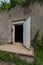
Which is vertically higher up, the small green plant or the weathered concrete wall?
the weathered concrete wall

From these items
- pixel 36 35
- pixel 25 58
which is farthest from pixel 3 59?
pixel 36 35

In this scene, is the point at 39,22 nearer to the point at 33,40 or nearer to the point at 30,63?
the point at 33,40

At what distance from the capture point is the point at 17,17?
1156 cm

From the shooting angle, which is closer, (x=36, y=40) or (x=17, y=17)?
(x=36, y=40)

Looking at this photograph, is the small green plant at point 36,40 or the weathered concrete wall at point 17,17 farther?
the weathered concrete wall at point 17,17

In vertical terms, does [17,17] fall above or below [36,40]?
above

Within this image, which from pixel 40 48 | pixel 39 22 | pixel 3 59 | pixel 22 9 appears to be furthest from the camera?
pixel 22 9

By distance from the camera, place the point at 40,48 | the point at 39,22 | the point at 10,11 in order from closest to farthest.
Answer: the point at 40,48
the point at 39,22
the point at 10,11

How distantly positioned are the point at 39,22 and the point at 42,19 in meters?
0.28

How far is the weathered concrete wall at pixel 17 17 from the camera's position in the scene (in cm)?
970

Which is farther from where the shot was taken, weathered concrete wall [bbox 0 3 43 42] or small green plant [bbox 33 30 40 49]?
weathered concrete wall [bbox 0 3 43 42]

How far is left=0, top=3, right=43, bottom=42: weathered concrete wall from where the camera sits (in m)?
9.70

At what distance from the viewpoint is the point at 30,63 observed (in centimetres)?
659

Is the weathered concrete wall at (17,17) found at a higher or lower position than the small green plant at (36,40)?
higher
